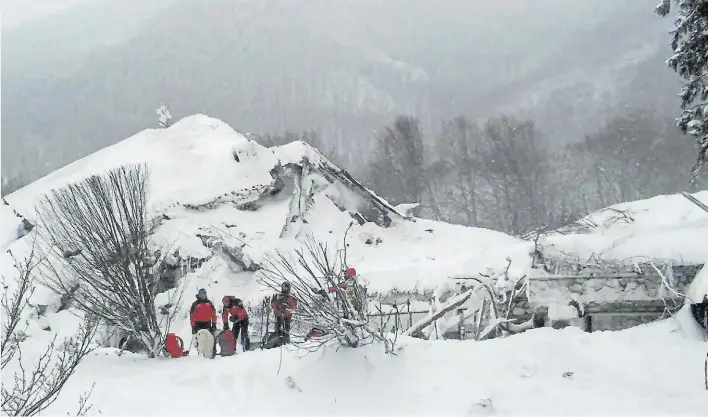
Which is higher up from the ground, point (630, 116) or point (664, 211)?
point (630, 116)

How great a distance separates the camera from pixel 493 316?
10742 mm

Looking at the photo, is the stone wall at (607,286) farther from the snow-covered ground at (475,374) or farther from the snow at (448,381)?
the snow at (448,381)

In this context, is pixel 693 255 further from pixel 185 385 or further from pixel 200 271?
pixel 200 271

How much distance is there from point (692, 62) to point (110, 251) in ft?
38.1

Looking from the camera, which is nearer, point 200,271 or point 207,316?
point 207,316

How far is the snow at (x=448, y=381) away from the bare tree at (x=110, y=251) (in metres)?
1.14

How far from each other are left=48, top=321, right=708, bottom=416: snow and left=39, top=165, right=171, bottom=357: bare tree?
44.9 inches

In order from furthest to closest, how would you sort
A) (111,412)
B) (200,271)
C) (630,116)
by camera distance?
(630,116) → (200,271) → (111,412)

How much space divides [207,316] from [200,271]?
6907 millimetres

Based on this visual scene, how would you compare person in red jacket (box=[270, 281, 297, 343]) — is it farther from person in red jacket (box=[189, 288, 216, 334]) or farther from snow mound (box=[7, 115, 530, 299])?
snow mound (box=[7, 115, 530, 299])

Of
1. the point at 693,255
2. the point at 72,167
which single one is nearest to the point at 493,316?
the point at 693,255

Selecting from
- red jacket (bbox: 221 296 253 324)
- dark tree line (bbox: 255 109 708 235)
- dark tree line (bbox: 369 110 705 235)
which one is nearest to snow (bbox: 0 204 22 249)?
red jacket (bbox: 221 296 253 324)

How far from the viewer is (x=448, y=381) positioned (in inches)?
289

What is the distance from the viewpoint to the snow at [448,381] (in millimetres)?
6656
